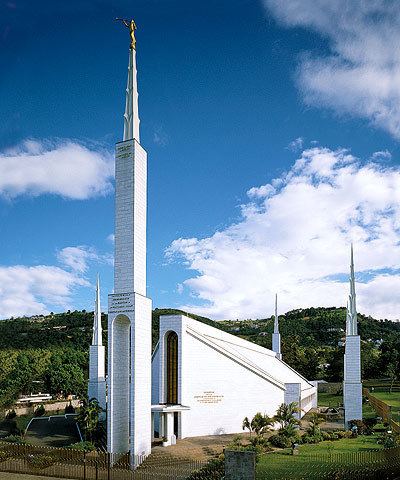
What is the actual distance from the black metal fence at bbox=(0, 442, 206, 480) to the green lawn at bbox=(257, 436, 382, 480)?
299 cm

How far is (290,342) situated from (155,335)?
63.1 ft

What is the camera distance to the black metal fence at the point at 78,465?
1975 centimetres

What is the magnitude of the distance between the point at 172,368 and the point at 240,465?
17131mm

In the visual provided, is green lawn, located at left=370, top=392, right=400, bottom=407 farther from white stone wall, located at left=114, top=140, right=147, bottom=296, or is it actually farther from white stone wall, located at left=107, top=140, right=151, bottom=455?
white stone wall, located at left=114, top=140, right=147, bottom=296

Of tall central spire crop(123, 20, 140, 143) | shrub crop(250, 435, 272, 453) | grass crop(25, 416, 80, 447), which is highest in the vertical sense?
tall central spire crop(123, 20, 140, 143)

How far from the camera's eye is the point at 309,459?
21.7 meters

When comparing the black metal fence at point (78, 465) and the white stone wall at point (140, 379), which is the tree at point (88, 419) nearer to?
the white stone wall at point (140, 379)

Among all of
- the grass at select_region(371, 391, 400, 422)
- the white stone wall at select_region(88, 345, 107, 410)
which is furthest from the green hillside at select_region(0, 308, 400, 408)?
the white stone wall at select_region(88, 345, 107, 410)

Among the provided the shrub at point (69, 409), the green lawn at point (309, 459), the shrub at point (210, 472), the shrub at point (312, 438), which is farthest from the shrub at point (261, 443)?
the shrub at point (69, 409)

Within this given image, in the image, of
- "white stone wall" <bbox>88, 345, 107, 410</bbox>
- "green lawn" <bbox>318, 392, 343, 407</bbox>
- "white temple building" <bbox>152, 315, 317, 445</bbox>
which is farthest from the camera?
"green lawn" <bbox>318, 392, 343, 407</bbox>

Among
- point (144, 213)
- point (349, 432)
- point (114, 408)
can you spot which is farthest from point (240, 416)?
point (144, 213)

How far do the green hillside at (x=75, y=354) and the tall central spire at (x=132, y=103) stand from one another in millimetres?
25781

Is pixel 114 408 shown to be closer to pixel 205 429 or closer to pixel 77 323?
pixel 205 429

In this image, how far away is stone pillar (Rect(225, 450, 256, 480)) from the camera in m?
14.2
